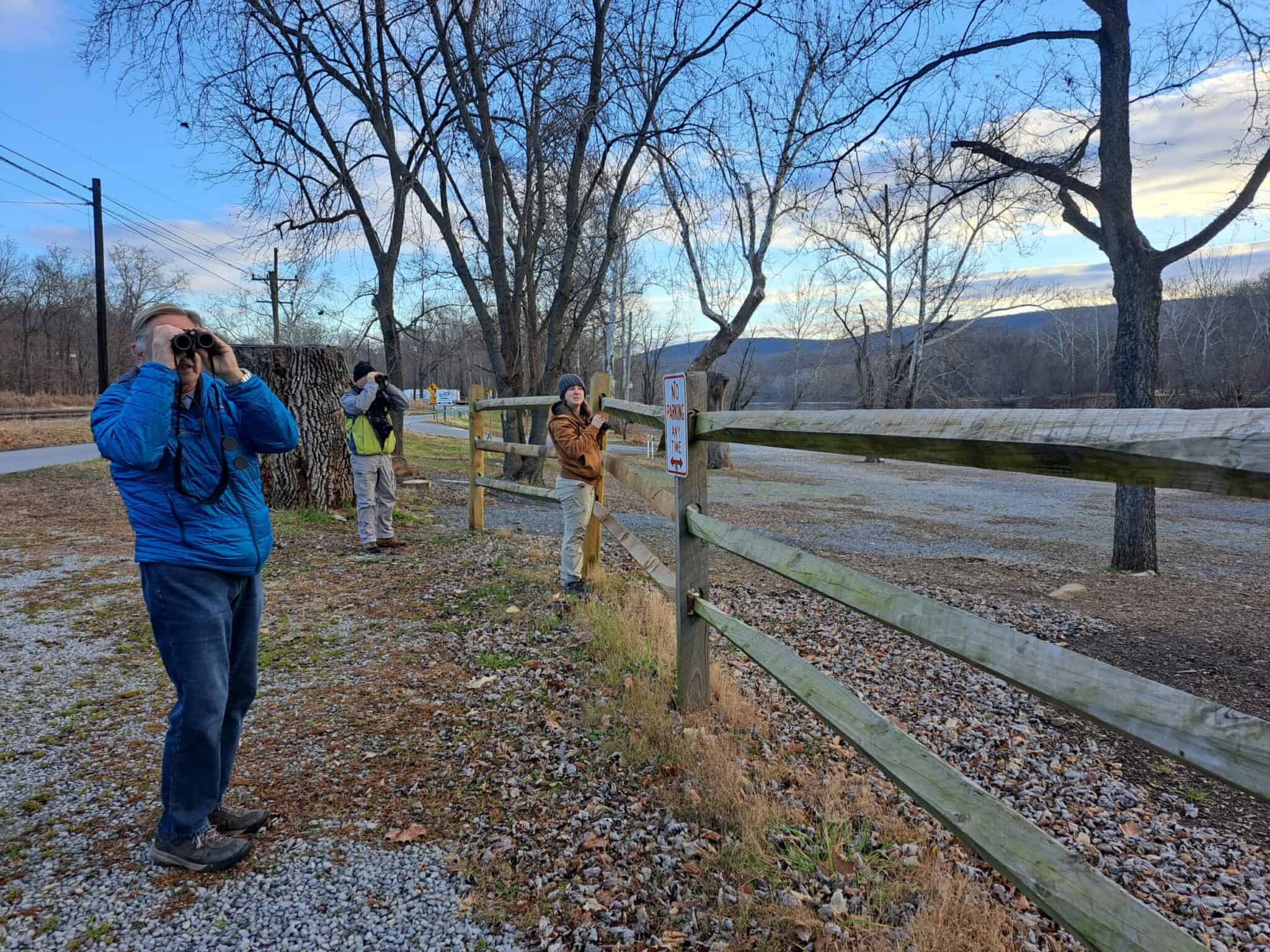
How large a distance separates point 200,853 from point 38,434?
2449 centimetres

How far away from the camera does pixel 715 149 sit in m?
11.8

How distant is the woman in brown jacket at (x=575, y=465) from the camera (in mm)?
5836

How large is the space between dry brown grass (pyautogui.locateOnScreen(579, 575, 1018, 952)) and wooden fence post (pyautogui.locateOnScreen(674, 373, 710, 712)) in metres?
0.14

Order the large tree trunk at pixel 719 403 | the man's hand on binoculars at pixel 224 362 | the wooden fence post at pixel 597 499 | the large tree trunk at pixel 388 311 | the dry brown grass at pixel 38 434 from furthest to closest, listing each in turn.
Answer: the large tree trunk at pixel 719 403 < the dry brown grass at pixel 38 434 < the large tree trunk at pixel 388 311 < the wooden fence post at pixel 597 499 < the man's hand on binoculars at pixel 224 362

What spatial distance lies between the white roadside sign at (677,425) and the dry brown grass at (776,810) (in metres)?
1.30

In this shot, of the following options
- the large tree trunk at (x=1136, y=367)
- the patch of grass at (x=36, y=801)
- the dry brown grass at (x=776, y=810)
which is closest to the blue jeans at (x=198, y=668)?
the patch of grass at (x=36, y=801)

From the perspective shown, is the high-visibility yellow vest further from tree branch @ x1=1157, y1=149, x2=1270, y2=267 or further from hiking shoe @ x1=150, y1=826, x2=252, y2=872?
tree branch @ x1=1157, y1=149, x2=1270, y2=267

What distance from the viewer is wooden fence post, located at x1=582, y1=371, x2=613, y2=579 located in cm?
599

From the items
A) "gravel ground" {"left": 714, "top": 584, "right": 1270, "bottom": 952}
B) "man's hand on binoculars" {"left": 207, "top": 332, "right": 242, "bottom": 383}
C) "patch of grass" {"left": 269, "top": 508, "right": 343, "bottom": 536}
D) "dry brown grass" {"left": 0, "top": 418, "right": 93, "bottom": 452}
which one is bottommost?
"gravel ground" {"left": 714, "top": 584, "right": 1270, "bottom": 952}

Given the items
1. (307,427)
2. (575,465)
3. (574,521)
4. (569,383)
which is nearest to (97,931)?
(574,521)

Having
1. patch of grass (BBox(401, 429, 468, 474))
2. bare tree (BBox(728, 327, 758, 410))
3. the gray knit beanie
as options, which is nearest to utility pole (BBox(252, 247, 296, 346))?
patch of grass (BBox(401, 429, 468, 474))

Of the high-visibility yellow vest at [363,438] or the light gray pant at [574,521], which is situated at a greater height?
the high-visibility yellow vest at [363,438]

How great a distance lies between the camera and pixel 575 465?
19.2ft

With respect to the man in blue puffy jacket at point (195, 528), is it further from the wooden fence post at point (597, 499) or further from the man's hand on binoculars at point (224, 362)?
the wooden fence post at point (597, 499)
